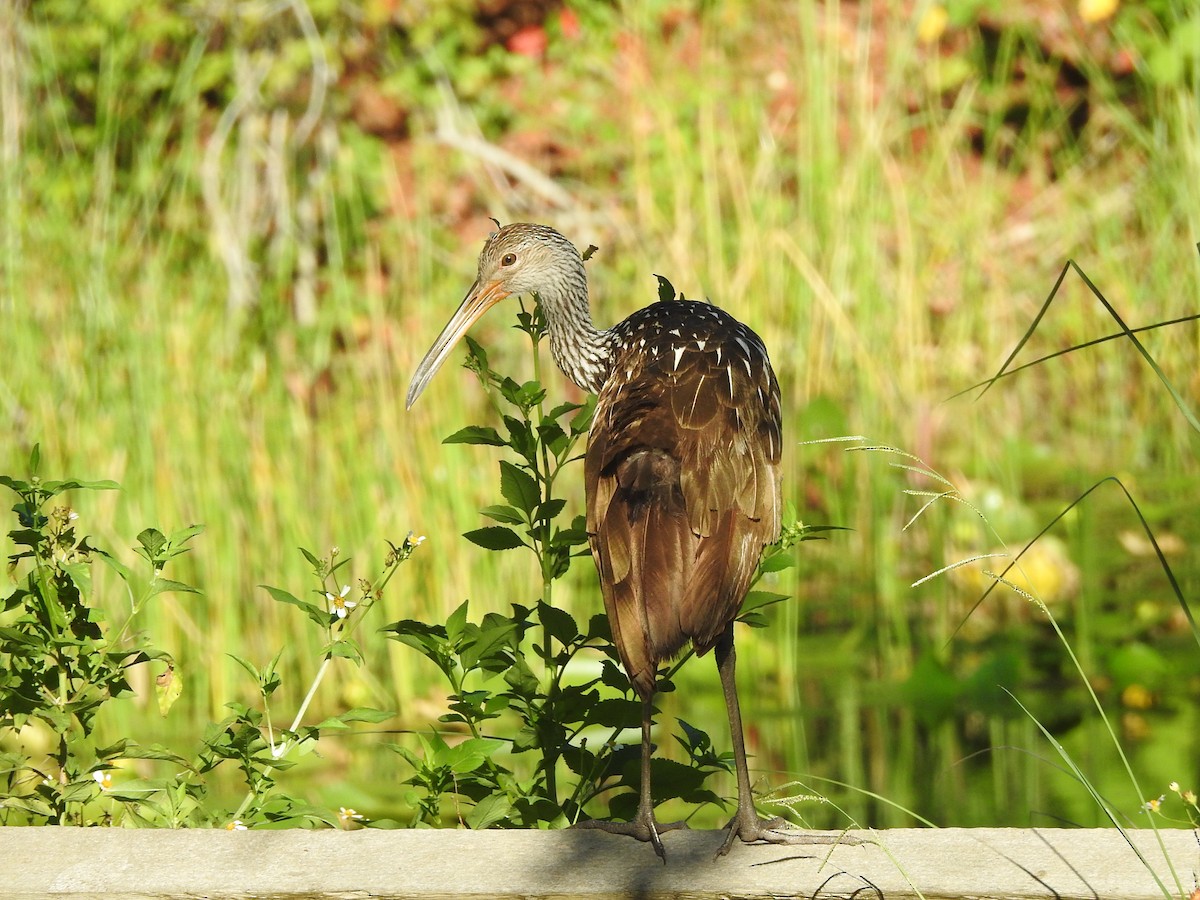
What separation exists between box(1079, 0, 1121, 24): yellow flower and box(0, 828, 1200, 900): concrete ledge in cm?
705

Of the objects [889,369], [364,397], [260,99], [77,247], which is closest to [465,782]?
[364,397]

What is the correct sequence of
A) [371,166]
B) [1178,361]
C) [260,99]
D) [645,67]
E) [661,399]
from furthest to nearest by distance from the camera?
1. [371,166]
2. [260,99]
3. [645,67]
4. [1178,361]
5. [661,399]

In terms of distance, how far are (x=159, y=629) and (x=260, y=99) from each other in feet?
15.2

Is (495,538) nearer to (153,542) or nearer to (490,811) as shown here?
(490,811)

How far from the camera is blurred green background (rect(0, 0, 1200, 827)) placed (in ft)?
16.3

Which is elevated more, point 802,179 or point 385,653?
point 802,179

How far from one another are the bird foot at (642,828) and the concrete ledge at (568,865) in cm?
2

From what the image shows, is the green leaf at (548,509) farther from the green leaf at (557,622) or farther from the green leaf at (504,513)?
the green leaf at (557,622)

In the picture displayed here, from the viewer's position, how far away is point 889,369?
6004 mm

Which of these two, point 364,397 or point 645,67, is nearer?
point 364,397

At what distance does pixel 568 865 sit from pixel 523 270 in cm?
174

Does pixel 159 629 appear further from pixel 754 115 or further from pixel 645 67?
pixel 645 67

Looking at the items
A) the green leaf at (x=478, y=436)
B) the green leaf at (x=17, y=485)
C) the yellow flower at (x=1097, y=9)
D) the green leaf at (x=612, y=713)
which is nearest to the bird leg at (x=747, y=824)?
the green leaf at (x=612, y=713)

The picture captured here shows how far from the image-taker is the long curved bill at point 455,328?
374 cm
